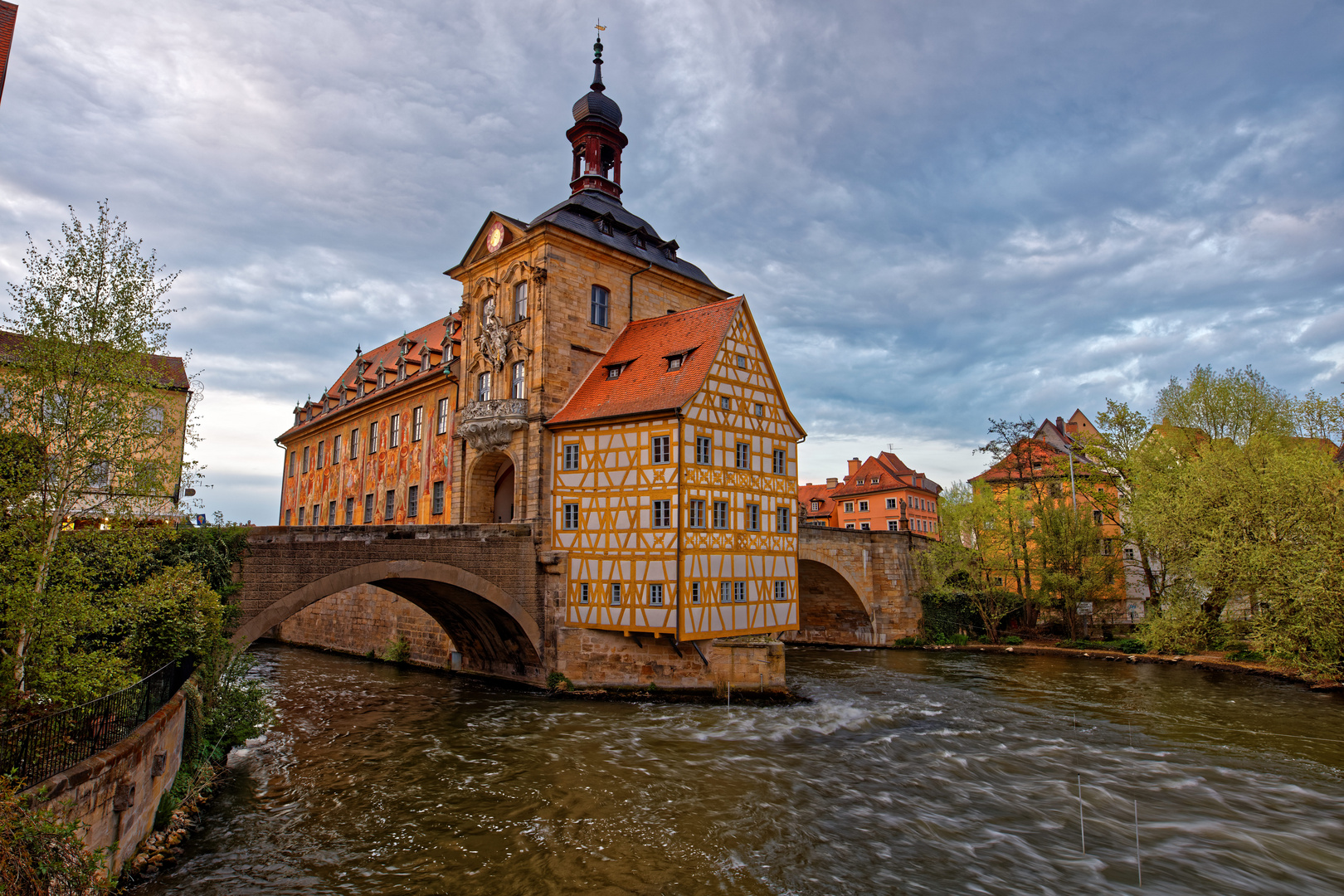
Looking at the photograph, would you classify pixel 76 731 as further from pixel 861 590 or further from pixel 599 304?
pixel 861 590

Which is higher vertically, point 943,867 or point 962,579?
point 962,579

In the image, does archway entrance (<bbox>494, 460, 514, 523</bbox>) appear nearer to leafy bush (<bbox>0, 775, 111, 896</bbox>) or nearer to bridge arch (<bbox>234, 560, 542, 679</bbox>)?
bridge arch (<bbox>234, 560, 542, 679</bbox>)

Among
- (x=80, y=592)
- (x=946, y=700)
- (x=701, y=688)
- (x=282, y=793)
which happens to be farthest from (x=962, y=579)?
(x=80, y=592)

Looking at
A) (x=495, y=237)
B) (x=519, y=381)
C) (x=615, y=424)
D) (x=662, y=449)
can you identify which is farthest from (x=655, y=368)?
(x=495, y=237)

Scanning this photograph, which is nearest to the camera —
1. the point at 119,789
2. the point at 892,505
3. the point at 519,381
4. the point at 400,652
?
the point at 119,789

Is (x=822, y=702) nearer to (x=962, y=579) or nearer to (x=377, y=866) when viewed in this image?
(x=377, y=866)

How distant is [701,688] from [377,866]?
1120 cm

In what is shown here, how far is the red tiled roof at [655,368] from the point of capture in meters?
20.3

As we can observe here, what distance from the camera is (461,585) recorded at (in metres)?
19.3

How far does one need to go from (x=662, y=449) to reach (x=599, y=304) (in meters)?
6.63

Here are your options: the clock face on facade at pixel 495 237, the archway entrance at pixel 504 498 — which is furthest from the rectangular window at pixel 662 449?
the clock face on facade at pixel 495 237

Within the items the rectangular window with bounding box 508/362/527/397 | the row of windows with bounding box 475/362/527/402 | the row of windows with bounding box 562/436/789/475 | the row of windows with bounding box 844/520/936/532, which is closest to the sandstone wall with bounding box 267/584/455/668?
the row of windows with bounding box 475/362/527/402

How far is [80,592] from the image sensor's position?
29.7 feet

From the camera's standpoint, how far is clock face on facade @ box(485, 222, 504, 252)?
24281mm
